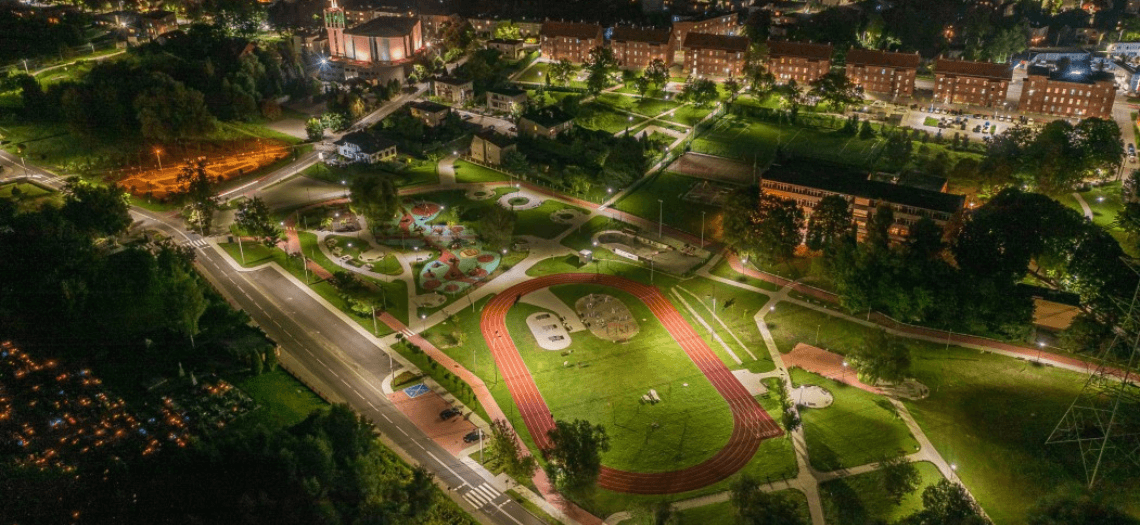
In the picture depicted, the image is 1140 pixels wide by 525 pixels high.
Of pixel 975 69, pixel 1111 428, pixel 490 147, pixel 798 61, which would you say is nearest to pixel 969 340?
pixel 1111 428

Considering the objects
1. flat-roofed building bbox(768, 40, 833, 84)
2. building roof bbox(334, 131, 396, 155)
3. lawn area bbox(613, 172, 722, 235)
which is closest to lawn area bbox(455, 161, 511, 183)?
building roof bbox(334, 131, 396, 155)

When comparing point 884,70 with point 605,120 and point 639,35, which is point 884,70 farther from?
point 605,120

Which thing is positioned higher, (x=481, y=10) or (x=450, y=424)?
(x=481, y=10)

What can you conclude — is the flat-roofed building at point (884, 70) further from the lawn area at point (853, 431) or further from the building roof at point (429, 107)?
the lawn area at point (853, 431)

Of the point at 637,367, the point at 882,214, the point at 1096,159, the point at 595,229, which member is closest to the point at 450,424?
the point at 637,367

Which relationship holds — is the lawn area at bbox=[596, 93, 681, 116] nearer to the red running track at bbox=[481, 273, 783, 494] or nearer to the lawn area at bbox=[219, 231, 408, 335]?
the red running track at bbox=[481, 273, 783, 494]

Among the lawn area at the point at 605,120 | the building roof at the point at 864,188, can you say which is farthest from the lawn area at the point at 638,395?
the lawn area at the point at 605,120

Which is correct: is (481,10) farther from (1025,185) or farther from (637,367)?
(637,367)
